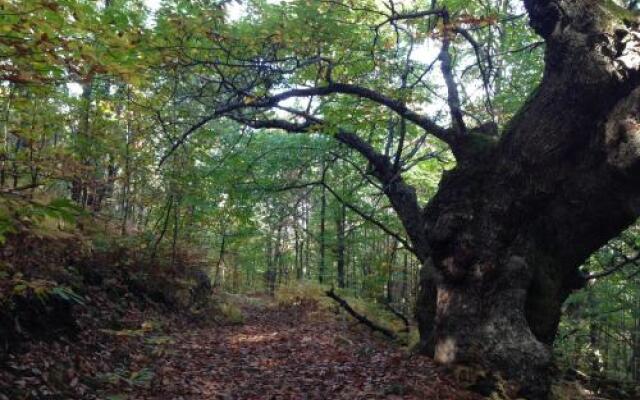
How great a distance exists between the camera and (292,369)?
7.23 m

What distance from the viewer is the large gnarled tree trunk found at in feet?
19.6

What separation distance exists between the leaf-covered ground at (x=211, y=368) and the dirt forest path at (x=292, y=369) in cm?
1

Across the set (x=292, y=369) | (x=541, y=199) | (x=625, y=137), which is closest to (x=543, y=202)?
(x=541, y=199)

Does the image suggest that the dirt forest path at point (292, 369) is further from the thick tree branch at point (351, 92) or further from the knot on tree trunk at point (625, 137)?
the thick tree branch at point (351, 92)

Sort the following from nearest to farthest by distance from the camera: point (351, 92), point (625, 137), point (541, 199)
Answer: point (625, 137) → point (541, 199) → point (351, 92)

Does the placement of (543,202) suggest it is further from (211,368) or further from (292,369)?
(211,368)

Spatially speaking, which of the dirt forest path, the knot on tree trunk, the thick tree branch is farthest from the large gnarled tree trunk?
the thick tree branch

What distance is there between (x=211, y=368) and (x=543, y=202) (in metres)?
5.53

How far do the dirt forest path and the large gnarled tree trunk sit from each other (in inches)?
31.0

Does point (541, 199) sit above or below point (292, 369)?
above

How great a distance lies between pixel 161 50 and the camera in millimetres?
6449

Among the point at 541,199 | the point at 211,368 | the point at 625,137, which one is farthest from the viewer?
the point at 211,368

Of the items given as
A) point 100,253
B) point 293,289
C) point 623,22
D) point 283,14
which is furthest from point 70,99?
point 293,289

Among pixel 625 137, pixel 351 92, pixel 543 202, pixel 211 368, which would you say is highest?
pixel 351 92
